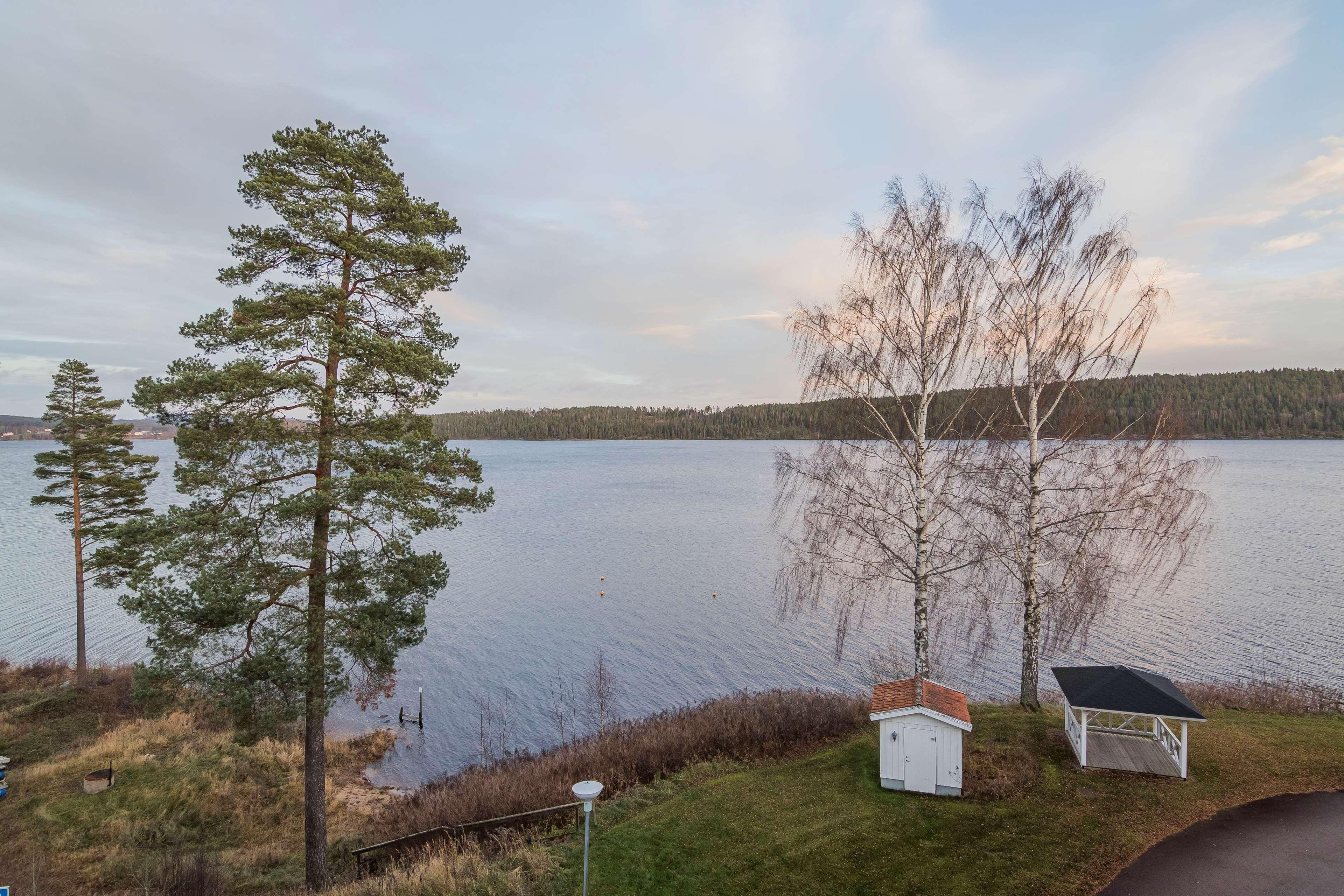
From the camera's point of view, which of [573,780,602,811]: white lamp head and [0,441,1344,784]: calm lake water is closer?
[573,780,602,811]: white lamp head

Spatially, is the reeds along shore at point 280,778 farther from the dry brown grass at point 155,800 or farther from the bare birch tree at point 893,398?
the bare birch tree at point 893,398

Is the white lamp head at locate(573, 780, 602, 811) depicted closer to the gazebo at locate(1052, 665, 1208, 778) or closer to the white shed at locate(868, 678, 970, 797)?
the white shed at locate(868, 678, 970, 797)

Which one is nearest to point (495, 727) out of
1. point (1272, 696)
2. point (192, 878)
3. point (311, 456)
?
point (192, 878)

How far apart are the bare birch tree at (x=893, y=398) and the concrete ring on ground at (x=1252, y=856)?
5054mm

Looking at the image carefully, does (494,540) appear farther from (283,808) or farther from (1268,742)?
(1268,742)

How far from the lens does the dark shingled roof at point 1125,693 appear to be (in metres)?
10.2

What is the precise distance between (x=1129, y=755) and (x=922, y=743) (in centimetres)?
441

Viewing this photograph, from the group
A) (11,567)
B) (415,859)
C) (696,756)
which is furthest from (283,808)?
(11,567)

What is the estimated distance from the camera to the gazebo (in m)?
10.4

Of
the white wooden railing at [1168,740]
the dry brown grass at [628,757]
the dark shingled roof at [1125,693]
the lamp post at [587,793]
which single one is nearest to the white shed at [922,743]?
the dark shingled roof at [1125,693]

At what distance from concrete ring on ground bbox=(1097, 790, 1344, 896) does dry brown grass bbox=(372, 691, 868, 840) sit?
6.66 metres

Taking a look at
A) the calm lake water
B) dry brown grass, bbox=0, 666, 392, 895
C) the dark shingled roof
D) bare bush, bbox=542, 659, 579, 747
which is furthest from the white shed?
dry brown grass, bbox=0, 666, 392, 895

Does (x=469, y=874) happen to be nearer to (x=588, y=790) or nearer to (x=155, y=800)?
(x=588, y=790)

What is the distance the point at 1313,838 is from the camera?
871 centimetres
